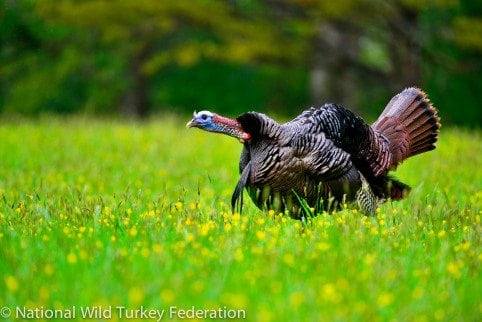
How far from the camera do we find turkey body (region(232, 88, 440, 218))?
6479 millimetres

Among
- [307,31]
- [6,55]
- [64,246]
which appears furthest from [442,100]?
[64,246]

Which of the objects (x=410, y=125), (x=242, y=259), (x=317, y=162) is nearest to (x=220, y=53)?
(x=410, y=125)

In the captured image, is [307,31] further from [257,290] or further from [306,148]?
[257,290]

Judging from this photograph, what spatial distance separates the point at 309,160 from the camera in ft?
21.5

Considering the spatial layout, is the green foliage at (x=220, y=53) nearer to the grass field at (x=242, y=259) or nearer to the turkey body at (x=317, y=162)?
the turkey body at (x=317, y=162)

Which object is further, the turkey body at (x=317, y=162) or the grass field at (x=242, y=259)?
the turkey body at (x=317, y=162)

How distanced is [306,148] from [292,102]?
93.9 feet

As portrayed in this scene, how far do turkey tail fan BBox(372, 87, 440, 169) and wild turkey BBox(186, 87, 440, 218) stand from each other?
0.58ft

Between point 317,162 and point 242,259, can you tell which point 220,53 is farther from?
point 242,259

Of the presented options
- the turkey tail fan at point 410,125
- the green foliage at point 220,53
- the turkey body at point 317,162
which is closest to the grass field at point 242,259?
the turkey body at point 317,162

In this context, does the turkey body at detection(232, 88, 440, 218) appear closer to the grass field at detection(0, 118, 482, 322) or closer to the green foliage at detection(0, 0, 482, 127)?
the grass field at detection(0, 118, 482, 322)

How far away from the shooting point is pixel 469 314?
432 cm

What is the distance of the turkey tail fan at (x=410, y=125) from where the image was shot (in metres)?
7.68

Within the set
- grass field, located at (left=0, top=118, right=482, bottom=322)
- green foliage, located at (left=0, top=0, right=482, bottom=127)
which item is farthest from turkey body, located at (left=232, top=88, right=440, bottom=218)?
green foliage, located at (left=0, top=0, right=482, bottom=127)
